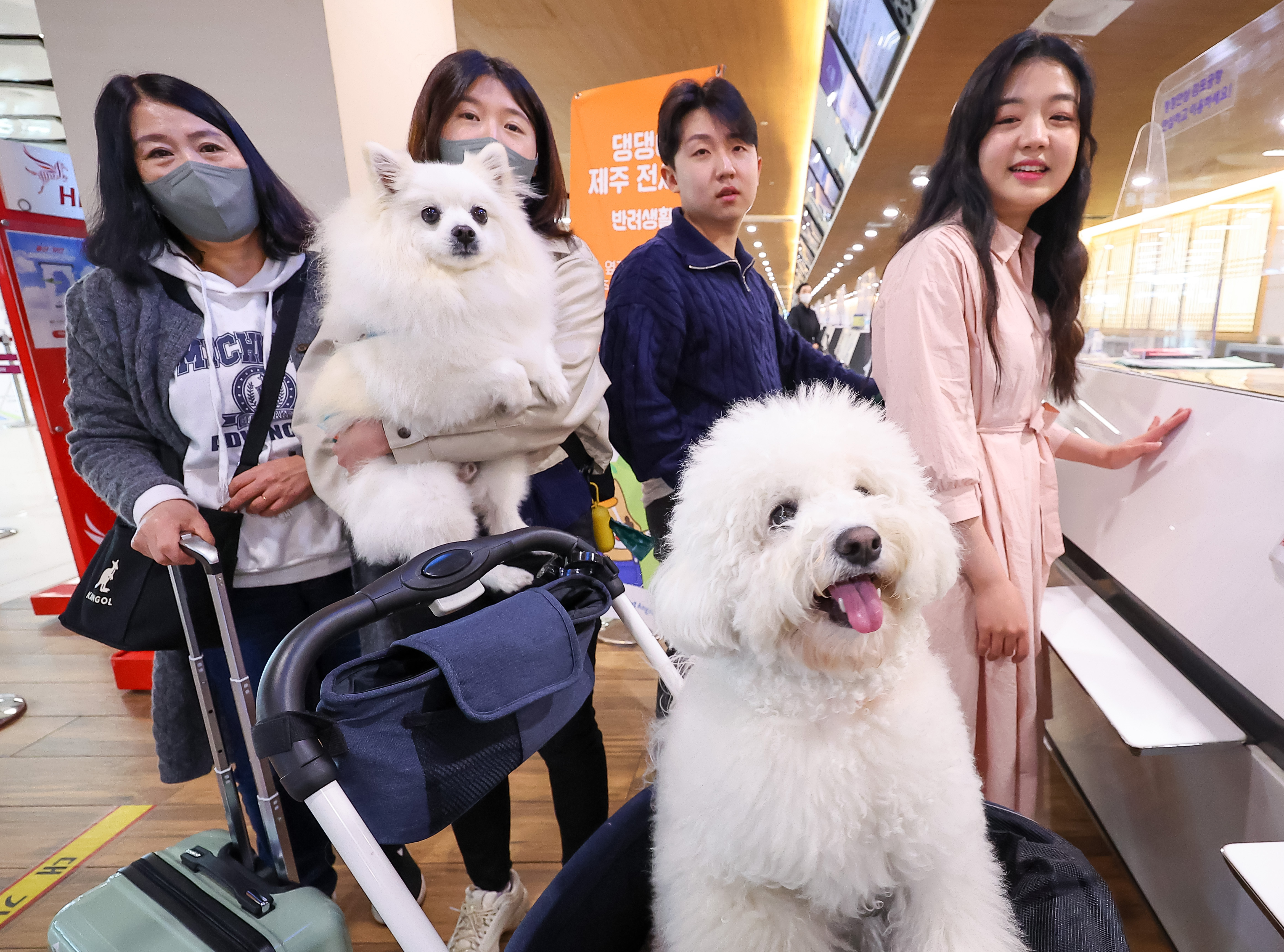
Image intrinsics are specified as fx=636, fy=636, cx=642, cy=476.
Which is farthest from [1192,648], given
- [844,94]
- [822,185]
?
[822,185]

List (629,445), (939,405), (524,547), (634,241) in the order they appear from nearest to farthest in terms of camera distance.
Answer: (524,547) < (939,405) < (629,445) < (634,241)

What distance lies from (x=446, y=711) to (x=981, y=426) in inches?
42.4

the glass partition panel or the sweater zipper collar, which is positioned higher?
the glass partition panel

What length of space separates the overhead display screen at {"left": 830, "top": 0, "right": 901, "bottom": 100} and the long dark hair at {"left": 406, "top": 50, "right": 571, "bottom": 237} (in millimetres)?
3002

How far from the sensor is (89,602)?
46.5 inches

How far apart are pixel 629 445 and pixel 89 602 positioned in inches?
42.4

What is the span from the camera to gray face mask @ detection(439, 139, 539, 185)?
1235 millimetres

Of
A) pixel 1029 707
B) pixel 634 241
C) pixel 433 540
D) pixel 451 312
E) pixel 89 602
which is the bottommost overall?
pixel 1029 707

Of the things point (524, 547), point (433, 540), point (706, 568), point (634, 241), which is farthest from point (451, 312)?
point (634, 241)

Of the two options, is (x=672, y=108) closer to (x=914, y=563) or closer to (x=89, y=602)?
(x=914, y=563)

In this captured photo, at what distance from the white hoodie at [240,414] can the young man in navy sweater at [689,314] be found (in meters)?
0.67

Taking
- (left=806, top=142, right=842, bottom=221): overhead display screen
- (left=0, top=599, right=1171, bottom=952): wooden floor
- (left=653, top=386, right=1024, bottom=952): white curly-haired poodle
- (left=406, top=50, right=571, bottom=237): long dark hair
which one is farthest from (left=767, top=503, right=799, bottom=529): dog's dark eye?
(left=806, top=142, right=842, bottom=221): overhead display screen

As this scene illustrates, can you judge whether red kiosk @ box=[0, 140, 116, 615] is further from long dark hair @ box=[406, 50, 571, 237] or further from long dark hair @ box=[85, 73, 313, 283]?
long dark hair @ box=[406, 50, 571, 237]

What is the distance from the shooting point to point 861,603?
730 millimetres
